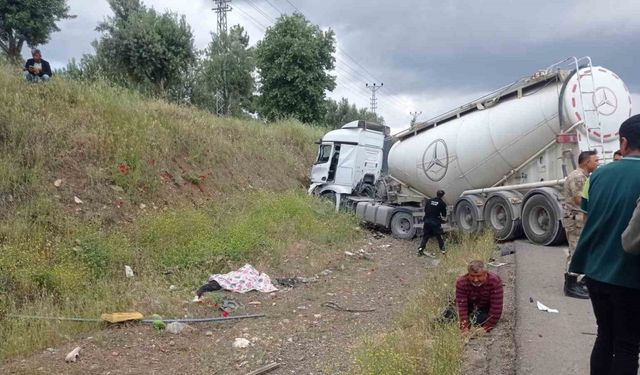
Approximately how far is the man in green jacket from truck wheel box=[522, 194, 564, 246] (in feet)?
23.3

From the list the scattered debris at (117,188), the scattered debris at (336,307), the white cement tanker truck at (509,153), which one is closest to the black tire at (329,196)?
the white cement tanker truck at (509,153)

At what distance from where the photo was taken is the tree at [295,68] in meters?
26.0

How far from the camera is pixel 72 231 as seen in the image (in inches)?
337

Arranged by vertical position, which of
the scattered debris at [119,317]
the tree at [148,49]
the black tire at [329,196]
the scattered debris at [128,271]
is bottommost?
the scattered debris at [119,317]

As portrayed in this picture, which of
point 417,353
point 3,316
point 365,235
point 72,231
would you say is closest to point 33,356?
point 3,316

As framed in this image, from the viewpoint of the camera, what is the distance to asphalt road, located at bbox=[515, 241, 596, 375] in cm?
420

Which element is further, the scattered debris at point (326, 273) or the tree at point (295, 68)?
the tree at point (295, 68)

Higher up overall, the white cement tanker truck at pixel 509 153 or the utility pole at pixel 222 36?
the utility pole at pixel 222 36

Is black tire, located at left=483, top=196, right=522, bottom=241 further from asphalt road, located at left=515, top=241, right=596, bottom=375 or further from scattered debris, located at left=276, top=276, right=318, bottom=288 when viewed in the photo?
scattered debris, located at left=276, top=276, right=318, bottom=288

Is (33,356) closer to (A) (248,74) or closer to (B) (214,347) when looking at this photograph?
(B) (214,347)

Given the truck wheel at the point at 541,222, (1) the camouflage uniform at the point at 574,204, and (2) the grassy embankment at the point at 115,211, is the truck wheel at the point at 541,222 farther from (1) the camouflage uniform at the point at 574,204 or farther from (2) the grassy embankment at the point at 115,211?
(2) the grassy embankment at the point at 115,211

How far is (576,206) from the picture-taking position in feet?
21.5

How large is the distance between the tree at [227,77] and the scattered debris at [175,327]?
23962 millimetres

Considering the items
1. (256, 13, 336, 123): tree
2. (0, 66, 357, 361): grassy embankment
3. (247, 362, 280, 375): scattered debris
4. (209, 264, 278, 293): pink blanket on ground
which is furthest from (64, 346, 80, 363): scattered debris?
(256, 13, 336, 123): tree
